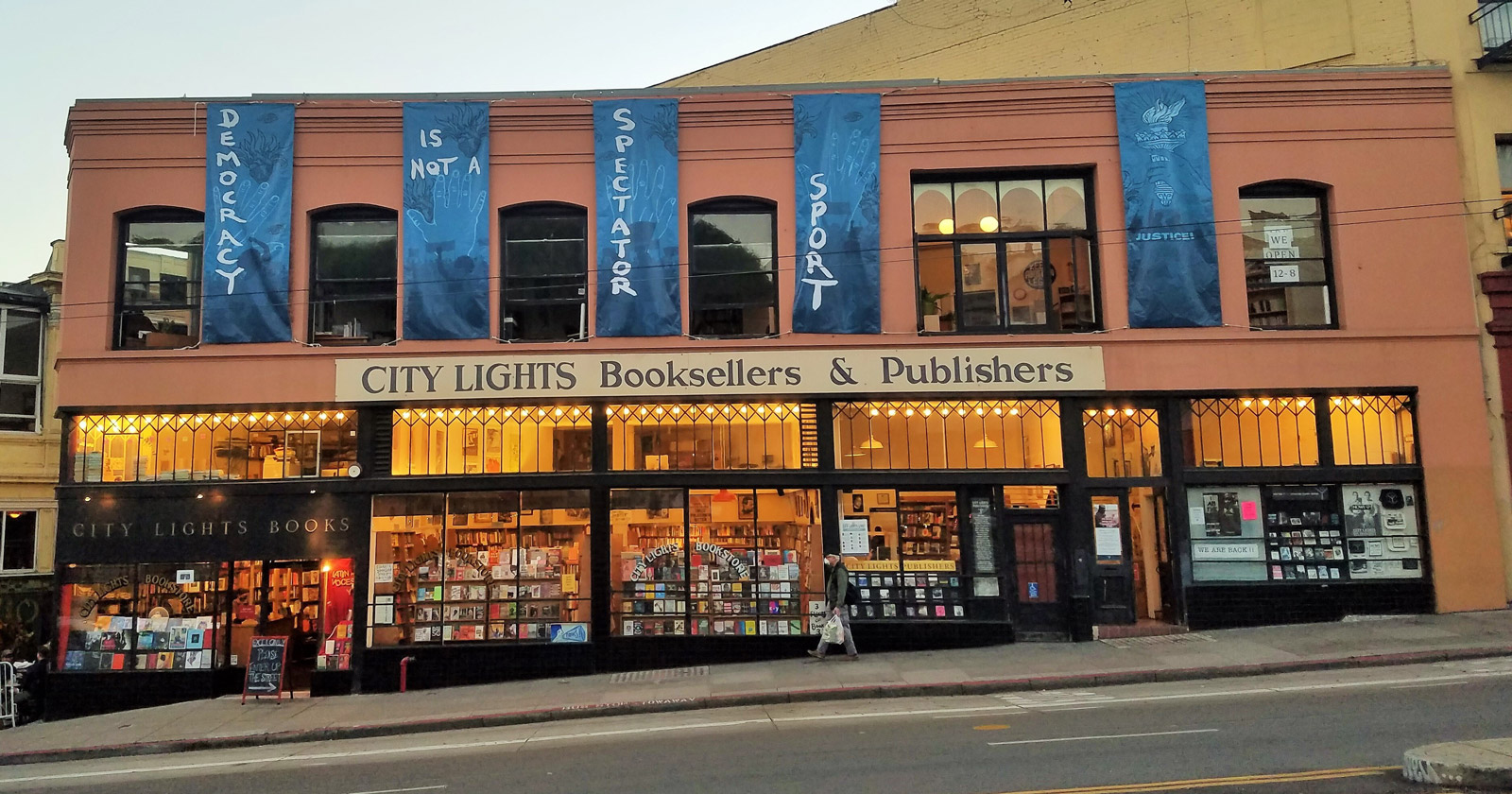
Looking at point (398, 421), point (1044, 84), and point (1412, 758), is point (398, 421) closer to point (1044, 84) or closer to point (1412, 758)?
point (1044, 84)

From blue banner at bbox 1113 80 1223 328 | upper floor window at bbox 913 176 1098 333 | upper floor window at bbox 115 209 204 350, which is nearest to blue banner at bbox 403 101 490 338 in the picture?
upper floor window at bbox 115 209 204 350

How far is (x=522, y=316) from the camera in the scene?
16250mm

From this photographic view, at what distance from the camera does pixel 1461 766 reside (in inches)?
288

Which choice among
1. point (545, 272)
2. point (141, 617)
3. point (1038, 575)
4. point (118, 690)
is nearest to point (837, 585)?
point (1038, 575)

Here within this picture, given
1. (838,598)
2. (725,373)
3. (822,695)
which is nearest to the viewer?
(822,695)

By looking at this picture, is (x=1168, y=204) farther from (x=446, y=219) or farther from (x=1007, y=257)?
(x=446, y=219)

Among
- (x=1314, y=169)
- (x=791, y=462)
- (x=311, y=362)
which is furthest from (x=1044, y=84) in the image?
(x=311, y=362)

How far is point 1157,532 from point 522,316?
11622 millimetres

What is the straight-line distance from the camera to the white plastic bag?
14.7 meters

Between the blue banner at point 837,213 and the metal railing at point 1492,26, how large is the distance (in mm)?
10440

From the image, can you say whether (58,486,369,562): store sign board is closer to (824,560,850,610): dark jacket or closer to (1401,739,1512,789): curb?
(824,560,850,610): dark jacket

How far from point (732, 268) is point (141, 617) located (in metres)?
11.4

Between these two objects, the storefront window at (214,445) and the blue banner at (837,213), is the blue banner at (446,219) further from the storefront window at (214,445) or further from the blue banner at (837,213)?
the blue banner at (837,213)

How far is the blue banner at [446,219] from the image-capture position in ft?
52.1
